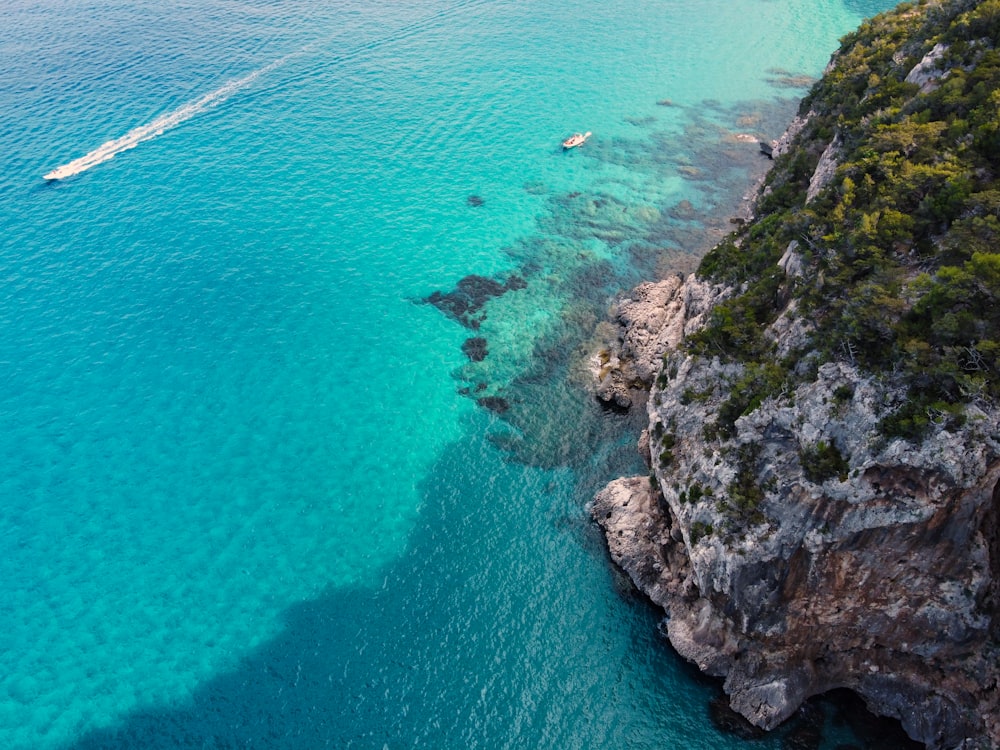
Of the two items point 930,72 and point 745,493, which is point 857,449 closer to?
point 745,493

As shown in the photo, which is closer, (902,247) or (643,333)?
(902,247)

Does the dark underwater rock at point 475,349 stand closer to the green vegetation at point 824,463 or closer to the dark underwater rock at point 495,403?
the dark underwater rock at point 495,403

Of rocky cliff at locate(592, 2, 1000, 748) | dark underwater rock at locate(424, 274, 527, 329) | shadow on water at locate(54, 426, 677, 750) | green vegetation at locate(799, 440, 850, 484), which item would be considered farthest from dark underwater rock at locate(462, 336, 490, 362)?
green vegetation at locate(799, 440, 850, 484)

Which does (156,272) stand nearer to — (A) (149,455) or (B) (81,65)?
(A) (149,455)

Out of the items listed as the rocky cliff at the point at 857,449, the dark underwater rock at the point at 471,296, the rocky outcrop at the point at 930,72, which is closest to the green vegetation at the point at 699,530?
the rocky cliff at the point at 857,449

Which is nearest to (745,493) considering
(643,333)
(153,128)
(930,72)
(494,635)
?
(494,635)

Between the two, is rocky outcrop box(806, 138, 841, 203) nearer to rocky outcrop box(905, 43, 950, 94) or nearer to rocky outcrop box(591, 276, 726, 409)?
rocky outcrop box(905, 43, 950, 94)
